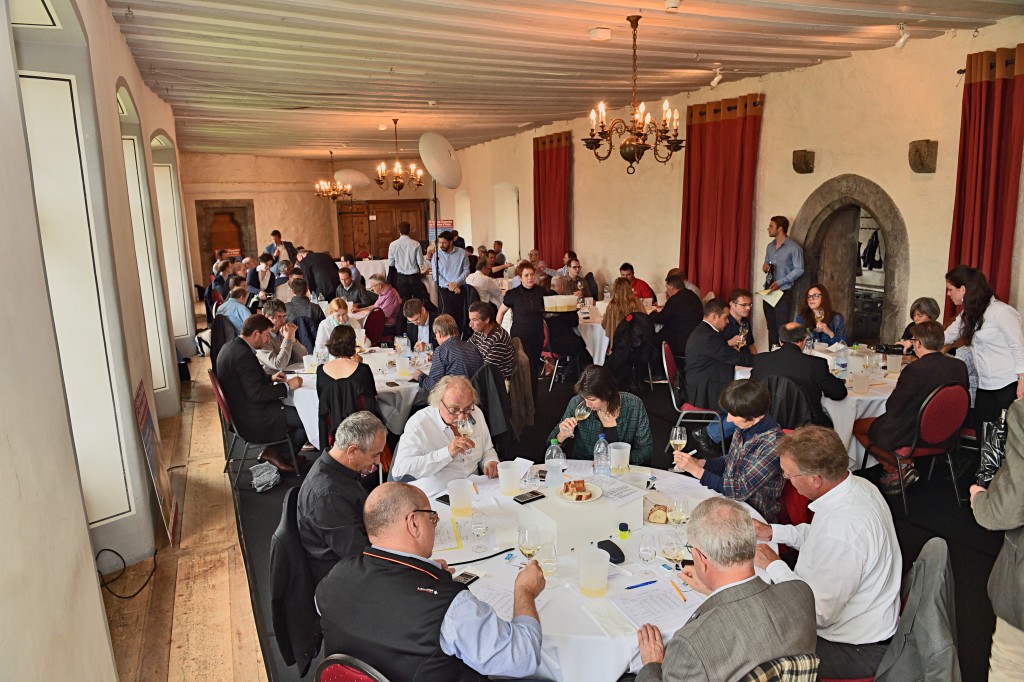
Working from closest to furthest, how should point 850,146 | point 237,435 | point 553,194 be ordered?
point 237,435, point 850,146, point 553,194

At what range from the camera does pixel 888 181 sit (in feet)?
24.1

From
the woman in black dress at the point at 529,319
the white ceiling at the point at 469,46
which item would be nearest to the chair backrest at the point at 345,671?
the white ceiling at the point at 469,46

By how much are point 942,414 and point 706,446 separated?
5.50ft

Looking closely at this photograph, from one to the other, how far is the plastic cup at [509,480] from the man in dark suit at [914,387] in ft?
9.11

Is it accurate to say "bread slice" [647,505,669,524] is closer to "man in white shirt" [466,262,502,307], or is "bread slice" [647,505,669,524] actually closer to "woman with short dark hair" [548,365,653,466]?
"woman with short dark hair" [548,365,653,466]

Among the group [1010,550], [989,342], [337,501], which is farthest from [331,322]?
[1010,550]

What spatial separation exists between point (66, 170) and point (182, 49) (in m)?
2.53

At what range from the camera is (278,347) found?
6.52m

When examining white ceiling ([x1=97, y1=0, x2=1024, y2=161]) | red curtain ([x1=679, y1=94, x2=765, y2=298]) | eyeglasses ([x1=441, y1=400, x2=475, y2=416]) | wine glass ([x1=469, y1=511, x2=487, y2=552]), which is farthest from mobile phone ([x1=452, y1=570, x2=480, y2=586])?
red curtain ([x1=679, y1=94, x2=765, y2=298])

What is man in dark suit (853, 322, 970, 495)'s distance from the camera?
4672mm

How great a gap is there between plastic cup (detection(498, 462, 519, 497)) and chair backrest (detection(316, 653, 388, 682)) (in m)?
1.37

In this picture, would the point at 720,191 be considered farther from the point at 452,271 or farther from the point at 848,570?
the point at 848,570

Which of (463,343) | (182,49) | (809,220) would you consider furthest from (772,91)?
(182,49)

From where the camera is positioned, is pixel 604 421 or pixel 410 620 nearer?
pixel 410 620
